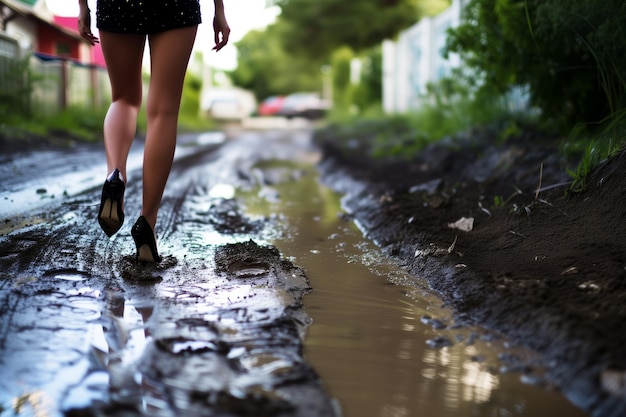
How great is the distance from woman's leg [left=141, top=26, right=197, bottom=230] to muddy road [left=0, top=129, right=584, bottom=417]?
0.31 m

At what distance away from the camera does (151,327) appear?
204 cm

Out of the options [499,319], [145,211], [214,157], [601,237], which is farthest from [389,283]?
[214,157]

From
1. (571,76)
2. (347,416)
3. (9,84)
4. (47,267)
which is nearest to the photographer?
(347,416)

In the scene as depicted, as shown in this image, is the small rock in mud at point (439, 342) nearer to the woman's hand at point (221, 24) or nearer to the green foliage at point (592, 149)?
the green foliage at point (592, 149)

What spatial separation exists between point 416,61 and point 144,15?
11030 millimetres

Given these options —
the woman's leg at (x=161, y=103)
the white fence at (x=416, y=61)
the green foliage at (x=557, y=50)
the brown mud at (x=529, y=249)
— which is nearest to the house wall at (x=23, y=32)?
the white fence at (x=416, y=61)

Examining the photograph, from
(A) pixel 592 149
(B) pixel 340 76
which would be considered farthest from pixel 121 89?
(B) pixel 340 76

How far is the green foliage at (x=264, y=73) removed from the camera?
40.6m

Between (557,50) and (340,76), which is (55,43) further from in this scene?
(340,76)

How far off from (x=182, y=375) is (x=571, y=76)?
3.71 m

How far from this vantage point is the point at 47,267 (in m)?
2.60

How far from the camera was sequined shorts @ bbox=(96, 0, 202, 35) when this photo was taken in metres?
2.72

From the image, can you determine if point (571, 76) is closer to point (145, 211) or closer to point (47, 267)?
point (145, 211)

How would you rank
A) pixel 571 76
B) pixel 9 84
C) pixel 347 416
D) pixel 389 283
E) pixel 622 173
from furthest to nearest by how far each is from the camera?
pixel 9 84 → pixel 571 76 → pixel 622 173 → pixel 389 283 → pixel 347 416
